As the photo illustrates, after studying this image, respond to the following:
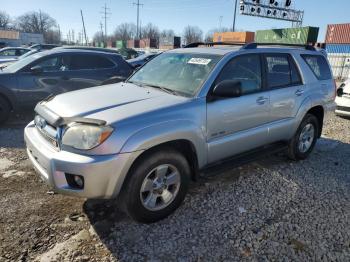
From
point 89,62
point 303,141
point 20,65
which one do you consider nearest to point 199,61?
point 303,141

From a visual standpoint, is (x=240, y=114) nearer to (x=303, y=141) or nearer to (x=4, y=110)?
(x=303, y=141)

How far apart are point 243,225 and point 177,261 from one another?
88 cm

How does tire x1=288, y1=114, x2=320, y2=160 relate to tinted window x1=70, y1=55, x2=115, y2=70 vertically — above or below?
below

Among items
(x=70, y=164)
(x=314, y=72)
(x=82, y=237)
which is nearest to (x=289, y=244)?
(x=82, y=237)

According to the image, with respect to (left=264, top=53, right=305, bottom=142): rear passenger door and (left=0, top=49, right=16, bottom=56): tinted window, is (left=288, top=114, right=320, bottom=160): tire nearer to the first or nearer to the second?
(left=264, top=53, right=305, bottom=142): rear passenger door

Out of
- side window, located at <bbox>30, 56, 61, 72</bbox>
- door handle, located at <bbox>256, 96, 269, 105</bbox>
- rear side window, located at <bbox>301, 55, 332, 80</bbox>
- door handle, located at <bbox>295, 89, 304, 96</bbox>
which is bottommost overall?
door handle, located at <bbox>256, 96, 269, 105</bbox>

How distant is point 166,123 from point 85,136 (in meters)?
0.75

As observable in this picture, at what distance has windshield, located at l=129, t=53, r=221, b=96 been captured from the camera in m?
3.41

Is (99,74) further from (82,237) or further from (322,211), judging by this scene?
(322,211)

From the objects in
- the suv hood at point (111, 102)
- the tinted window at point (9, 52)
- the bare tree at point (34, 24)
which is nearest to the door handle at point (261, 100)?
the suv hood at point (111, 102)

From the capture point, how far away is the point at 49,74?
6742 mm

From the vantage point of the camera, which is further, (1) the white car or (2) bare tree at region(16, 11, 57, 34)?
(2) bare tree at region(16, 11, 57, 34)

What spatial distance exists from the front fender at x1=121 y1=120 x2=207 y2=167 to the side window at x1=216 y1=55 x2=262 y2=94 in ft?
2.30

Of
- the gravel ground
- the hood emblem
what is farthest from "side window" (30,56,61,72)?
the hood emblem
